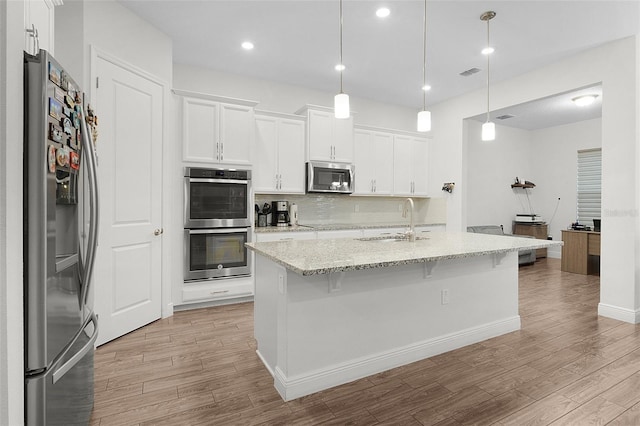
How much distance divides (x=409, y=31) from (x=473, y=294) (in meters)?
2.63

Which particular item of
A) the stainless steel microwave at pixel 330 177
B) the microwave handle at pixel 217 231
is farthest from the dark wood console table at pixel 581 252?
the microwave handle at pixel 217 231

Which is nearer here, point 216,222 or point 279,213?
point 216,222

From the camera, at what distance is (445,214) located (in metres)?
5.55

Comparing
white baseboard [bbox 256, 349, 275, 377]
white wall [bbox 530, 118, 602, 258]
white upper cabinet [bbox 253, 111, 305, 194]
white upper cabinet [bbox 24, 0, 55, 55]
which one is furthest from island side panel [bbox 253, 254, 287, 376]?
white wall [bbox 530, 118, 602, 258]

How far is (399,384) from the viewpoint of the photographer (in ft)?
7.15

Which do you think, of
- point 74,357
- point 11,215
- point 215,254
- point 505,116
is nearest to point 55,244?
point 11,215

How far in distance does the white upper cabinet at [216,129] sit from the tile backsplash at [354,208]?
88 cm

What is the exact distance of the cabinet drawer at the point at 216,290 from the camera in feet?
11.9

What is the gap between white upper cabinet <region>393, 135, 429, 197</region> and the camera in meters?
5.43

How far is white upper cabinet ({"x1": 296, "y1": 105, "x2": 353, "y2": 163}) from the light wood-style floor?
8.37 ft

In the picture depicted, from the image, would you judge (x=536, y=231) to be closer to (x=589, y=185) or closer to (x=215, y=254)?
(x=589, y=185)

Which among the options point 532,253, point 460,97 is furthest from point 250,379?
point 532,253

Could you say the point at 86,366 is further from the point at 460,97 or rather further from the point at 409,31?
the point at 460,97

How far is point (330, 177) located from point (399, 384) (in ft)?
9.87
